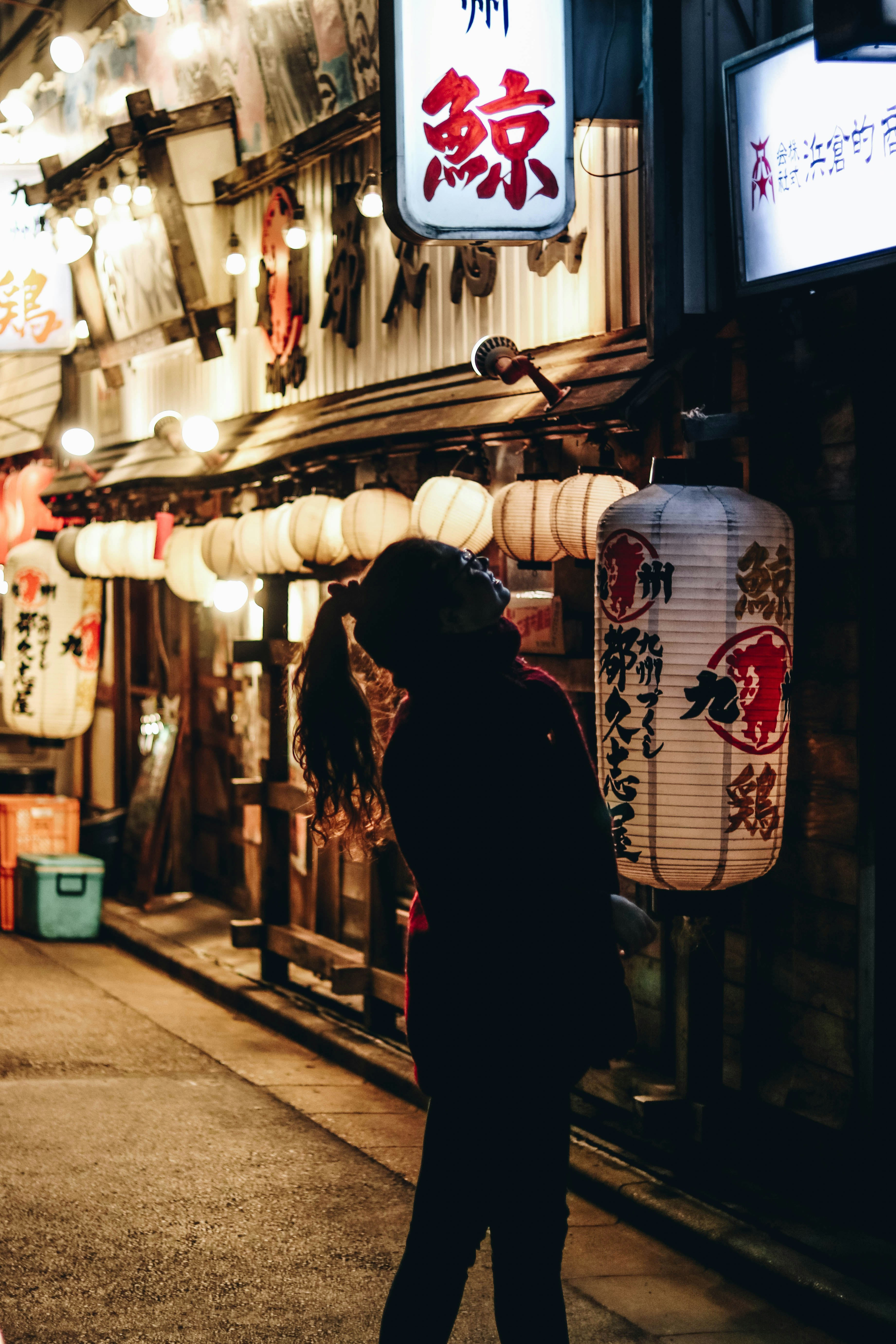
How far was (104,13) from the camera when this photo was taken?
1786 cm

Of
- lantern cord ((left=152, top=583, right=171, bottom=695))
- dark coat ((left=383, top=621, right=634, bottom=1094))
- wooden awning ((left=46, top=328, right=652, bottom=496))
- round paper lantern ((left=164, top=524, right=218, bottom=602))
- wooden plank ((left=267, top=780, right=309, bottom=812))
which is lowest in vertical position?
wooden plank ((left=267, top=780, right=309, bottom=812))

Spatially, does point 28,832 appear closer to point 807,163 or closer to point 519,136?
point 519,136

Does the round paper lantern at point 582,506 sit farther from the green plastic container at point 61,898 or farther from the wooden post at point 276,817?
the green plastic container at point 61,898

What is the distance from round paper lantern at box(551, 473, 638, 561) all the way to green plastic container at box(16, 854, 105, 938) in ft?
27.8

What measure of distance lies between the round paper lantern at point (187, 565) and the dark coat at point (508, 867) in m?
8.83

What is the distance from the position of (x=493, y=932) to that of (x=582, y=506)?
3.92 metres

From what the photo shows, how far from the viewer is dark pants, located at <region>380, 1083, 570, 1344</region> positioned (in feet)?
14.1

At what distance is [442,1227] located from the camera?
4.39 metres

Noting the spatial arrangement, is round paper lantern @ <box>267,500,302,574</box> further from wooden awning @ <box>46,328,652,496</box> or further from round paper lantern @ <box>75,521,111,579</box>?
round paper lantern @ <box>75,521,111,579</box>

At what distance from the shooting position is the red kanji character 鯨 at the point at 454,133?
25.5 feet

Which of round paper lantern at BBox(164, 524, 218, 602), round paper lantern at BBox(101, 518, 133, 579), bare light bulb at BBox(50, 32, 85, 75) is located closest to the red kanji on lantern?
round paper lantern at BBox(164, 524, 218, 602)

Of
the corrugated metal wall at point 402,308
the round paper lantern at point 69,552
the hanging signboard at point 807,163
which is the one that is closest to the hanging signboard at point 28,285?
the corrugated metal wall at point 402,308

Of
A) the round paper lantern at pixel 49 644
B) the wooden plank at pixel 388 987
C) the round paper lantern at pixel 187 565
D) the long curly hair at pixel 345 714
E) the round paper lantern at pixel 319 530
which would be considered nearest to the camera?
the long curly hair at pixel 345 714

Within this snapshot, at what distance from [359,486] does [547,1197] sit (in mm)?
7528
